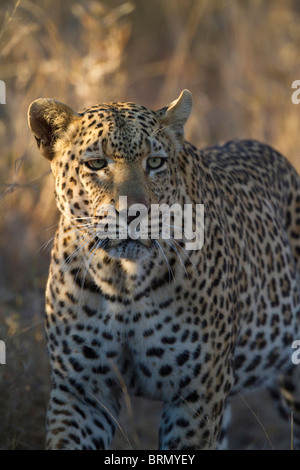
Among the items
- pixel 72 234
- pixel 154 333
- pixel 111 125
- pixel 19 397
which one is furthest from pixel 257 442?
pixel 111 125

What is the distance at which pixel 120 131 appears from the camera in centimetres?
446

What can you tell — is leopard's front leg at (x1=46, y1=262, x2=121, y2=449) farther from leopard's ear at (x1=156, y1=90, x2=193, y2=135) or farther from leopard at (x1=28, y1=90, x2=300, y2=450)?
leopard's ear at (x1=156, y1=90, x2=193, y2=135)

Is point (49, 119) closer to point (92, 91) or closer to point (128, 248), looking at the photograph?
point (128, 248)

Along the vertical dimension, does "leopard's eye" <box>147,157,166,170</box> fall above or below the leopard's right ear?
below

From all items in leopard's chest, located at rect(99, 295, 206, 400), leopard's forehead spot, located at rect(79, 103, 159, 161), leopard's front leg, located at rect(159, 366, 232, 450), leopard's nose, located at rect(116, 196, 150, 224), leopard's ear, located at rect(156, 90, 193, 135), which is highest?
leopard's ear, located at rect(156, 90, 193, 135)

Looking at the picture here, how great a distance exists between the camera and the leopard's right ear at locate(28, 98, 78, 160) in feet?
→ 15.5

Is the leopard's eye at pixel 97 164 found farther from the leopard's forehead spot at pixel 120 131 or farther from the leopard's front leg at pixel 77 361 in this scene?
the leopard's front leg at pixel 77 361

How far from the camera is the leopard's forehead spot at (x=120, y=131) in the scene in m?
4.43

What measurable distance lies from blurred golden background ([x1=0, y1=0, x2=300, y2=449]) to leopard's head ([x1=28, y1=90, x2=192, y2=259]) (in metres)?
0.81

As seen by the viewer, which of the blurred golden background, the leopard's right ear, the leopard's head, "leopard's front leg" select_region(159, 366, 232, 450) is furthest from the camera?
the blurred golden background

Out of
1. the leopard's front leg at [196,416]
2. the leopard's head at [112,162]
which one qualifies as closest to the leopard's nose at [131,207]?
the leopard's head at [112,162]

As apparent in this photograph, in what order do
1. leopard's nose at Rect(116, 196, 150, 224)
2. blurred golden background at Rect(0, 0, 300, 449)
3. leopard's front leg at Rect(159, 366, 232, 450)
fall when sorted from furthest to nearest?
→ blurred golden background at Rect(0, 0, 300, 449)
leopard's front leg at Rect(159, 366, 232, 450)
leopard's nose at Rect(116, 196, 150, 224)

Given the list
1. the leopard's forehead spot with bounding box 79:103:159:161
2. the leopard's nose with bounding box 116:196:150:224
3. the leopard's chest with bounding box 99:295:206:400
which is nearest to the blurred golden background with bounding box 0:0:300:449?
the leopard's chest with bounding box 99:295:206:400

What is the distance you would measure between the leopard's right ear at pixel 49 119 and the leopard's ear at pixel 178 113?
1.66ft
